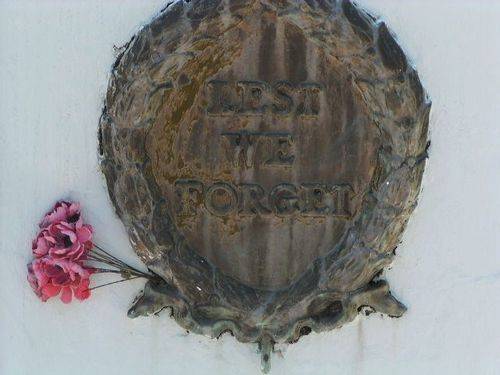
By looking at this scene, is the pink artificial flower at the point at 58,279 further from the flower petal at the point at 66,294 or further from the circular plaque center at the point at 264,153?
the circular plaque center at the point at 264,153

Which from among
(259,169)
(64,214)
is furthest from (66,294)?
(259,169)

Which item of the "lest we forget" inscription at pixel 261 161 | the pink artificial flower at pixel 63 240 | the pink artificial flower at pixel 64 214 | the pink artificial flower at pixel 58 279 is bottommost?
the pink artificial flower at pixel 58 279

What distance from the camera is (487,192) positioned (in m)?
4.55

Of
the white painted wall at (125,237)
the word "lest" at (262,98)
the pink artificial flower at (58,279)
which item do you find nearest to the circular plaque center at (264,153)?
the word "lest" at (262,98)

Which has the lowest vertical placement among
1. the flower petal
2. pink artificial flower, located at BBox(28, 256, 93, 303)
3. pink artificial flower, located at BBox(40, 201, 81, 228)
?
the flower petal

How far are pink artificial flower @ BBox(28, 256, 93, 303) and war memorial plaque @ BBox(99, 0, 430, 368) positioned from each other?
24 cm

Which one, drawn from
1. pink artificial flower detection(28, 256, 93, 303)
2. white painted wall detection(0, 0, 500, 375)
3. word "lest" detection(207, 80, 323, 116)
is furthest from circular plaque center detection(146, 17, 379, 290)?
pink artificial flower detection(28, 256, 93, 303)

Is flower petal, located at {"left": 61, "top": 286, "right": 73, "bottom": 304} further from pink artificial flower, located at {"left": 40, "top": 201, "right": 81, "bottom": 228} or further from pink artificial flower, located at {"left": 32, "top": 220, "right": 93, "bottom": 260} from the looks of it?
pink artificial flower, located at {"left": 40, "top": 201, "right": 81, "bottom": 228}

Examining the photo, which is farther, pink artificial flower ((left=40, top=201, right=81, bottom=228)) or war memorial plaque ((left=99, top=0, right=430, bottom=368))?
pink artificial flower ((left=40, top=201, right=81, bottom=228))

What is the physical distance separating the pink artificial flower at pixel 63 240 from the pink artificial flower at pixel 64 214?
26 millimetres

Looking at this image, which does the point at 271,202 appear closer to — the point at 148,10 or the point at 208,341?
the point at 208,341

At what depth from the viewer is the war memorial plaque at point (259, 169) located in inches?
175

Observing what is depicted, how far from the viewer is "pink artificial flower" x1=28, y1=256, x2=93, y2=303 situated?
15.0 ft

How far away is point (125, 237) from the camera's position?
4.65 m
